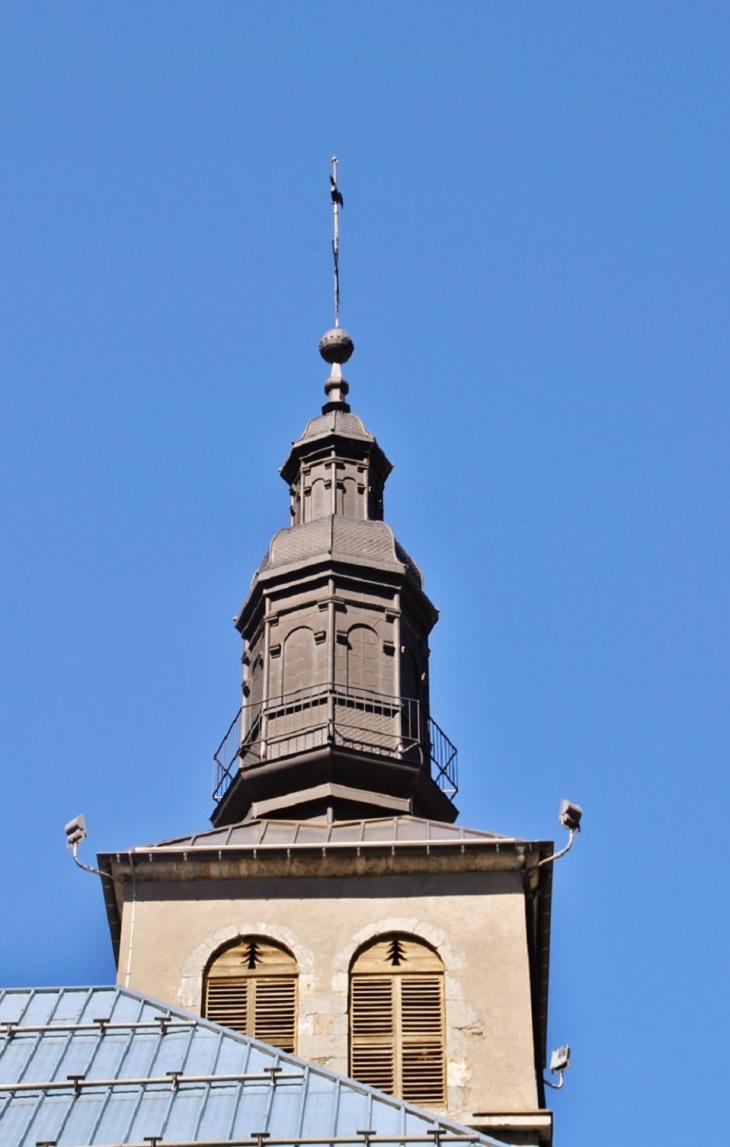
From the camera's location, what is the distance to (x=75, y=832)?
41.2 m

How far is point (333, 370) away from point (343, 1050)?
18442mm

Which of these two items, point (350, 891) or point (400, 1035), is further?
point (350, 891)

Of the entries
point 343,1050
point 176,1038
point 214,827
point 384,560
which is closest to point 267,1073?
point 176,1038

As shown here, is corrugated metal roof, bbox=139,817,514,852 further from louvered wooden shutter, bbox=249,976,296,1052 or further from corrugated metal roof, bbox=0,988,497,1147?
corrugated metal roof, bbox=0,988,497,1147

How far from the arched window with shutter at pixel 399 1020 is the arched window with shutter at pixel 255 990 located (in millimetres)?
1011

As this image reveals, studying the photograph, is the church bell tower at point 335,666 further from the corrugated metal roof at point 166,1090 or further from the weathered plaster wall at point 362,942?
the corrugated metal roof at point 166,1090

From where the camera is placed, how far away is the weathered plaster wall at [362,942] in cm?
3750

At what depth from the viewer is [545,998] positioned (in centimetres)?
4194

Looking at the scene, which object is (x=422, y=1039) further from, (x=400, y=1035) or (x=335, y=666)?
(x=335, y=666)

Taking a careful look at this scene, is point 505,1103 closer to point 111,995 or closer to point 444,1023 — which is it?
point 444,1023

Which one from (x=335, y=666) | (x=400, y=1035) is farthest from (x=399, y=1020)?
(x=335, y=666)

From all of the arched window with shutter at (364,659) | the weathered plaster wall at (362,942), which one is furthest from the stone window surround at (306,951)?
the arched window with shutter at (364,659)

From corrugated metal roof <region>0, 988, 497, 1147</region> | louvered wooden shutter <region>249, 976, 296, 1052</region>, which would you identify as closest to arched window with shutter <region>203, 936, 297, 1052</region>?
louvered wooden shutter <region>249, 976, 296, 1052</region>

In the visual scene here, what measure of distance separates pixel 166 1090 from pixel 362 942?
9.21 metres
